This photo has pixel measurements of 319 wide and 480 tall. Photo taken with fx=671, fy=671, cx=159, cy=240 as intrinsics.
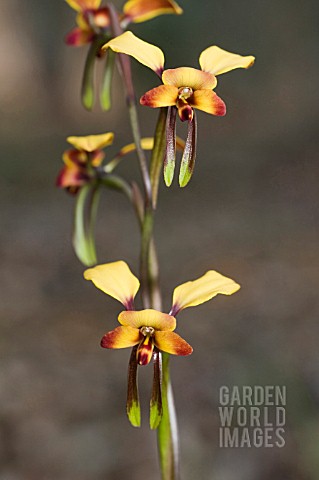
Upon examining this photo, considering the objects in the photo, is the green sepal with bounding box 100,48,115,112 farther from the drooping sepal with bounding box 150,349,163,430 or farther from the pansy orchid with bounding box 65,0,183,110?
the drooping sepal with bounding box 150,349,163,430

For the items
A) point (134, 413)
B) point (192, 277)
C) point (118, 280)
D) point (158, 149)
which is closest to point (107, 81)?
point (158, 149)

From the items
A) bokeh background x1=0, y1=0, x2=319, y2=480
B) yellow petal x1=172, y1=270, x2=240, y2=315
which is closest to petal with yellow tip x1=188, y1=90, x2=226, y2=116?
yellow petal x1=172, y1=270, x2=240, y2=315

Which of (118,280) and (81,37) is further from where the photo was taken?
(81,37)

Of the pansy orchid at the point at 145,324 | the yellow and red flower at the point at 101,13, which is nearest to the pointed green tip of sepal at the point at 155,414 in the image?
the pansy orchid at the point at 145,324

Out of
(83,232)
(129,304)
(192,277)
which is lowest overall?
(129,304)

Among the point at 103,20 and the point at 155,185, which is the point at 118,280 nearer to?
the point at 155,185

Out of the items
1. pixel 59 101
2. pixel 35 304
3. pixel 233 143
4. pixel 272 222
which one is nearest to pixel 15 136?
pixel 59 101

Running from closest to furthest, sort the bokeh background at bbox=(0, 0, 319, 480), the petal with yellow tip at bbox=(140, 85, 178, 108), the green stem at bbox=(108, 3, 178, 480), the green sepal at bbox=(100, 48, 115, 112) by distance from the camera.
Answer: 1. the petal with yellow tip at bbox=(140, 85, 178, 108)
2. the green stem at bbox=(108, 3, 178, 480)
3. the green sepal at bbox=(100, 48, 115, 112)
4. the bokeh background at bbox=(0, 0, 319, 480)

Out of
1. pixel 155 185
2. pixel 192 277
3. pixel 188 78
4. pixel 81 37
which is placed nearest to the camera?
pixel 188 78
